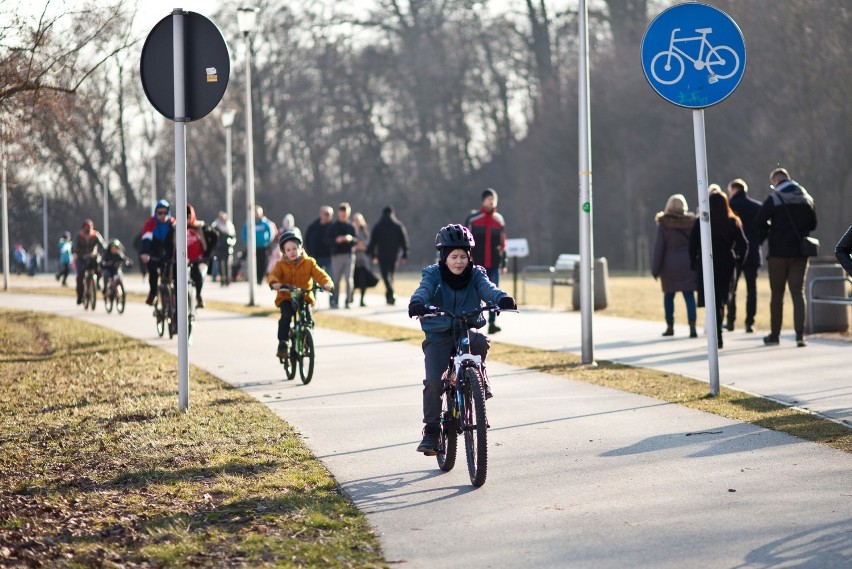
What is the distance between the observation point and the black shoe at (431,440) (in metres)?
8.00

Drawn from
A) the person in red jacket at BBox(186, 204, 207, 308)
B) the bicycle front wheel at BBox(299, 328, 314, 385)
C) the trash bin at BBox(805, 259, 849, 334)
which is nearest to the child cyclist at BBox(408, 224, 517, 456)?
the bicycle front wheel at BBox(299, 328, 314, 385)

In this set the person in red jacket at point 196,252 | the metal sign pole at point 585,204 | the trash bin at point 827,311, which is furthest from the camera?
the person in red jacket at point 196,252

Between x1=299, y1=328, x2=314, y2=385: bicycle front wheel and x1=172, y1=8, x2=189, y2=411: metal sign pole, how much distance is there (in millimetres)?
2375

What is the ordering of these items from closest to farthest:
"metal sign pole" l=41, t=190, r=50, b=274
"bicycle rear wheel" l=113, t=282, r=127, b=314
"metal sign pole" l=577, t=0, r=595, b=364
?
"metal sign pole" l=577, t=0, r=595, b=364, "bicycle rear wheel" l=113, t=282, r=127, b=314, "metal sign pole" l=41, t=190, r=50, b=274

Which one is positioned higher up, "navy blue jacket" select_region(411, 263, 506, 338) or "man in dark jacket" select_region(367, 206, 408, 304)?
"man in dark jacket" select_region(367, 206, 408, 304)

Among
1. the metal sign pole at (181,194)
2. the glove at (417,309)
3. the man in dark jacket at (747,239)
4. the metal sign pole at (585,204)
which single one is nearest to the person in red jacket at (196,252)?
the metal sign pole at (585,204)

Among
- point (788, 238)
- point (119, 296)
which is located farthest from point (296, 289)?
point (119, 296)

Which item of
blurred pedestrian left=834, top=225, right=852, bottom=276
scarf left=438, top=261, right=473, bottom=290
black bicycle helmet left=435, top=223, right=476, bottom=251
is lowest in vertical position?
scarf left=438, top=261, right=473, bottom=290

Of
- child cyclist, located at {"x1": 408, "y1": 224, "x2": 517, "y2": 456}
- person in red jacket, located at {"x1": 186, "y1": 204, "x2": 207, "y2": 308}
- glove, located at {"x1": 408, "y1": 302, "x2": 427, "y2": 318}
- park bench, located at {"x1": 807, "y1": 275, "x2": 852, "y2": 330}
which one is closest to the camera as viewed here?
glove, located at {"x1": 408, "y1": 302, "x2": 427, "y2": 318}

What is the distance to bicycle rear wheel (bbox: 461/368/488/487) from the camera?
7.46m

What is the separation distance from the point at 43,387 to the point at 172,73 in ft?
12.9

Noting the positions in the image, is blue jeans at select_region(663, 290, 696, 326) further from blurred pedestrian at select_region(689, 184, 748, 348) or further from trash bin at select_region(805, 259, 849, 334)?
trash bin at select_region(805, 259, 849, 334)

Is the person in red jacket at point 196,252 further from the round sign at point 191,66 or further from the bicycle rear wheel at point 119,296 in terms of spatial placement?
the round sign at point 191,66

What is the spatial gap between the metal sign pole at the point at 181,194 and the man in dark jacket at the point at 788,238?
7836mm
